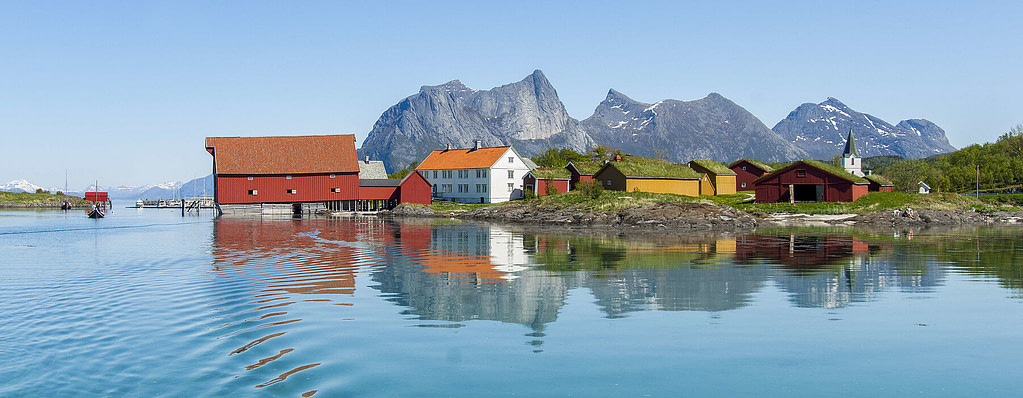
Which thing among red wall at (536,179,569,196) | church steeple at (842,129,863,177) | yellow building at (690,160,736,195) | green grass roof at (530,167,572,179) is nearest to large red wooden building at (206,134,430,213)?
red wall at (536,179,569,196)

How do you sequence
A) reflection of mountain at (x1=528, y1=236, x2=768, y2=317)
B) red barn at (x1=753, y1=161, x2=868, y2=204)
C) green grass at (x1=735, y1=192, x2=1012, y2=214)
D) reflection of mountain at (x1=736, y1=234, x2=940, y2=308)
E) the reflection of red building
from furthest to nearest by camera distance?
red barn at (x1=753, y1=161, x2=868, y2=204) → green grass at (x1=735, y1=192, x2=1012, y2=214) → the reflection of red building → reflection of mountain at (x1=736, y1=234, x2=940, y2=308) → reflection of mountain at (x1=528, y1=236, x2=768, y2=317)

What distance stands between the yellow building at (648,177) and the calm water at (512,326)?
42.6 metres

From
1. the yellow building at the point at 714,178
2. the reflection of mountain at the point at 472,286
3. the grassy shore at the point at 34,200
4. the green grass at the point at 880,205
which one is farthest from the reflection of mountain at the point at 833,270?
the grassy shore at the point at 34,200

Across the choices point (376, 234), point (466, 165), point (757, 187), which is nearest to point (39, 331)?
point (376, 234)

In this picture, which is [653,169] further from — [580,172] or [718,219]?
[718,219]

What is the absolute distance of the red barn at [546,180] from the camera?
7531 cm

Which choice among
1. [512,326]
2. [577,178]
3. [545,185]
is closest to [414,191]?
[545,185]

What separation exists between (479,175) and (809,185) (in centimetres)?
3476

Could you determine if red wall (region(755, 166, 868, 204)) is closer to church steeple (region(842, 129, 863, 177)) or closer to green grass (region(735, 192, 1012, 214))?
green grass (region(735, 192, 1012, 214))

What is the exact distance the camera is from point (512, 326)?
12.2 meters

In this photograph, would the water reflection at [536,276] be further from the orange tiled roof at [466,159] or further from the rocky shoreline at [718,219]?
the orange tiled roof at [466,159]

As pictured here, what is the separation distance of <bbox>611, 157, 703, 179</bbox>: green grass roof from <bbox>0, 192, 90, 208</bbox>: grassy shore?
94.4 meters

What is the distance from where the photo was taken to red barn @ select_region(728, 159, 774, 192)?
282ft

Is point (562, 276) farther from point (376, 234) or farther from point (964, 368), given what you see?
point (376, 234)
